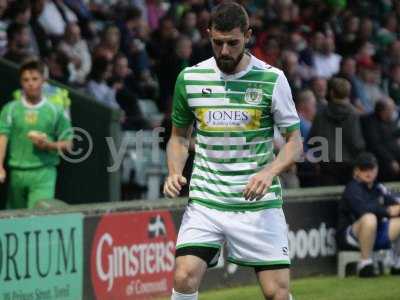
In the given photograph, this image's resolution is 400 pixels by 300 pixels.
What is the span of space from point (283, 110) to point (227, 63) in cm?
44

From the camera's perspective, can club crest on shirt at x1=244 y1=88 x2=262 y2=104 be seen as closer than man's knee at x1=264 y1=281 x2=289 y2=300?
No

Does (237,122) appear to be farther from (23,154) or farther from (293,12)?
(293,12)

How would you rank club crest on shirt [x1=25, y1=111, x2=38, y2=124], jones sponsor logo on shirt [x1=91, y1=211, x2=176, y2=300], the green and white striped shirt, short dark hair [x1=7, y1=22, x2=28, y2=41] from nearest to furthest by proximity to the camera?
1. the green and white striped shirt
2. jones sponsor logo on shirt [x1=91, y1=211, x2=176, y2=300]
3. club crest on shirt [x1=25, y1=111, x2=38, y2=124]
4. short dark hair [x1=7, y1=22, x2=28, y2=41]

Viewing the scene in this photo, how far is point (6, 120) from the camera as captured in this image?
11719 mm

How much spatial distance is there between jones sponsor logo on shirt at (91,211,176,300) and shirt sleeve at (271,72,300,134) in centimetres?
362

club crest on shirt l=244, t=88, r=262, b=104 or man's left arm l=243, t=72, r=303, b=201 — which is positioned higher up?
club crest on shirt l=244, t=88, r=262, b=104

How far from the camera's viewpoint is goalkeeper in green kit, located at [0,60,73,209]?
1166cm

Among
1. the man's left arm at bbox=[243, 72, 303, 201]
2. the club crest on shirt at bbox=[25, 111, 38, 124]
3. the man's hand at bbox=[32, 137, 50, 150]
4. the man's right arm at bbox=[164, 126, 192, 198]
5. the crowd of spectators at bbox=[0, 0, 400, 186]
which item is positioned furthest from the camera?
the crowd of spectators at bbox=[0, 0, 400, 186]

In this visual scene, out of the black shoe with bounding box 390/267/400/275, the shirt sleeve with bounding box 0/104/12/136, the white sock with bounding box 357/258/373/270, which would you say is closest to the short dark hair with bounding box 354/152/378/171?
the white sock with bounding box 357/258/373/270

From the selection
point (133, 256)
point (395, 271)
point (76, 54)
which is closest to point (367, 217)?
point (395, 271)

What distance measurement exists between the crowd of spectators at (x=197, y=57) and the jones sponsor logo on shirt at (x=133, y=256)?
8.63 feet

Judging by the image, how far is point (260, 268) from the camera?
301 inches

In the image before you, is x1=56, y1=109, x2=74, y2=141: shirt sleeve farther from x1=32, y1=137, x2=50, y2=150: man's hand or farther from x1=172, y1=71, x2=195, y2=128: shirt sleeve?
x1=172, y1=71, x2=195, y2=128: shirt sleeve

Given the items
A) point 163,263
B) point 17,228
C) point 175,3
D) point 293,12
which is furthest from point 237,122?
point 293,12
